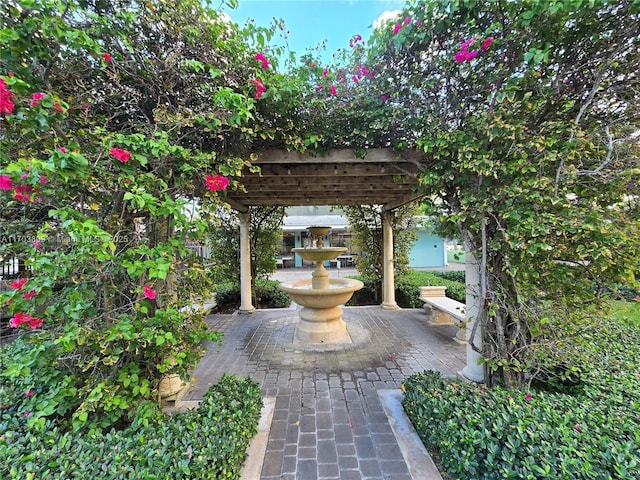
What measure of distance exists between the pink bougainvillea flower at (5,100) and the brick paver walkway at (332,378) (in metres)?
2.07

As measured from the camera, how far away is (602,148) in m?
2.34

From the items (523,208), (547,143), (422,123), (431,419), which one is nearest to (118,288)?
(431,419)

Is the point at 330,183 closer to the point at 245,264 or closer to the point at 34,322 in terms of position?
the point at 245,264

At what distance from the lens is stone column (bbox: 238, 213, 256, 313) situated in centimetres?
695

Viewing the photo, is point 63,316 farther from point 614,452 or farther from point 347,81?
point 614,452

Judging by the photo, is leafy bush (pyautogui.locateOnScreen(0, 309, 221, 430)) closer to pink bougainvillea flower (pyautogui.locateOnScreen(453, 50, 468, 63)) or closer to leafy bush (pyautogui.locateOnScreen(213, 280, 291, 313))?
pink bougainvillea flower (pyautogui.locateOnScreen(453, 50, 468, 63))

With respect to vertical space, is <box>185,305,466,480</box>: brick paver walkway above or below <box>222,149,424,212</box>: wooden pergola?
below

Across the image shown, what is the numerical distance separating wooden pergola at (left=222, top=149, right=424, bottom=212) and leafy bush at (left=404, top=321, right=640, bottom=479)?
85.7 inches

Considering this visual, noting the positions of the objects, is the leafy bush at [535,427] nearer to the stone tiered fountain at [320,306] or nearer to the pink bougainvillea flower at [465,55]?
the stone tiered fountain at [320,306]

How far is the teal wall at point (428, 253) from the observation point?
1956 centimetres

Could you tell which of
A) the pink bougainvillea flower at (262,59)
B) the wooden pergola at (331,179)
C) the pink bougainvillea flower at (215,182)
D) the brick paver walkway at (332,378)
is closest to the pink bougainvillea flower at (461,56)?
the wooden pergola at (331,179)

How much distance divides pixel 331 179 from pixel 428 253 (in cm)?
1710

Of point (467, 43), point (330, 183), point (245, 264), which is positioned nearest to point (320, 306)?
point (330, 183)

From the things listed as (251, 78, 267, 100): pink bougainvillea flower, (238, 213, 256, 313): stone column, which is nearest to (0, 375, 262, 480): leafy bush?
(251, 78, 267, 100): pink bougainvillea flower
